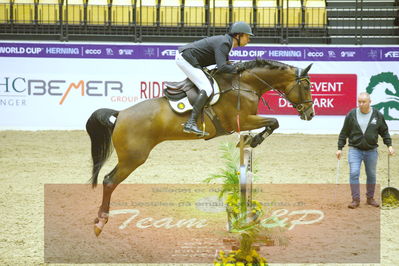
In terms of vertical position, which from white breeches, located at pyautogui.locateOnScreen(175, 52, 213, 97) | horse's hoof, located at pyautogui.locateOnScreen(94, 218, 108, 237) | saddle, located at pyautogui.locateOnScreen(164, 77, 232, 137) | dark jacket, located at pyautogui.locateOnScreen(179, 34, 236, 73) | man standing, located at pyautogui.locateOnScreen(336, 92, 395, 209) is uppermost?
dark jacket, located at pyautogui.locateOnScreen(179, 34, 236, 73)

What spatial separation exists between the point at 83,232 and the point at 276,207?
A: 2.94 meters

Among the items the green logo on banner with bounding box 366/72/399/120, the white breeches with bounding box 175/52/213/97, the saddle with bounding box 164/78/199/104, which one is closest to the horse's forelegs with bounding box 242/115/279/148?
the white breeches with bounding box 175/52/213/97

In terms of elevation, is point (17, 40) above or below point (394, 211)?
above

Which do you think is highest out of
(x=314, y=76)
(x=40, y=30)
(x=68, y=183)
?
(x=40, y=30)

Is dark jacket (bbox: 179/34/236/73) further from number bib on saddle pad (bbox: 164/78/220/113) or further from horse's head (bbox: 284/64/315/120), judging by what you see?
horse's head (bbox: 284/64/315/120)

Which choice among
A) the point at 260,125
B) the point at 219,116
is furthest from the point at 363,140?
the point at 219,116

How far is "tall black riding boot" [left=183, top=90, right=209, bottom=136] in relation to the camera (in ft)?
23.7

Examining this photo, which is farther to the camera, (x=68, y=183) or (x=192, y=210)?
(x=68, y=183)

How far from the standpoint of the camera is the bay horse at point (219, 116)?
7.42m

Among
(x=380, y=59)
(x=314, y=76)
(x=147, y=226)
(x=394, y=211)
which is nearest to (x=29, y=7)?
(x=314, y=76)

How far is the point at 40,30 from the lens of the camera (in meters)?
17.8

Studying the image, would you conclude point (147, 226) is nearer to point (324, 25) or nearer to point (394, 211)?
point (394, 211)

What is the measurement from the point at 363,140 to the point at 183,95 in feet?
10.8

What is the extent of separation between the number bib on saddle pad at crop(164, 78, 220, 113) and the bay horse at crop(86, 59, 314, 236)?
77 mm
